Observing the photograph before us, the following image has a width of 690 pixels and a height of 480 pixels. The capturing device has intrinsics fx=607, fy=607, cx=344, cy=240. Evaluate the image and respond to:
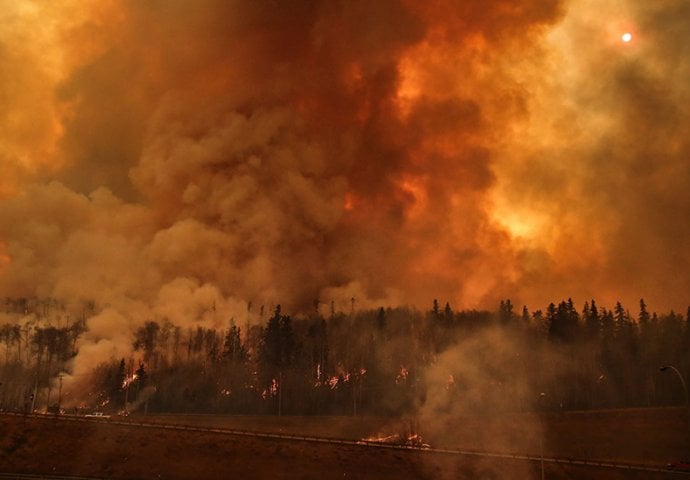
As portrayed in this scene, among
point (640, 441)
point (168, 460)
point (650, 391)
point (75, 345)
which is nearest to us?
point (168, 460)

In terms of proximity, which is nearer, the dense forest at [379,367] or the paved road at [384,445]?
the paved road at [384,445]

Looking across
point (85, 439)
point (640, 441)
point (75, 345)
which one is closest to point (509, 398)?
point (640, 441)

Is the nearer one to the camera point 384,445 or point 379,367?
point 384,445

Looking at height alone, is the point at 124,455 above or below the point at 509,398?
below

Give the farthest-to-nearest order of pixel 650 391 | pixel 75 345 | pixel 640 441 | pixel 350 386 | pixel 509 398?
pixel 75 345 < pixel 350 386 < pixel 650 391 < pixel 509 398 < pixel 640 441

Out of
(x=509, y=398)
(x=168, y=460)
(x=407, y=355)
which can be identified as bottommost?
(x=168, y=460)

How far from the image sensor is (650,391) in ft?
348

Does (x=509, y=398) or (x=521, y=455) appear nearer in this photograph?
(x=521, y=455)

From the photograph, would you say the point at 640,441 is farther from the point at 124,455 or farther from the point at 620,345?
the point at 124,455

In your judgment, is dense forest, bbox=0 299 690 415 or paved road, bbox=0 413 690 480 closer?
paved road, bbox=0 413 690 480

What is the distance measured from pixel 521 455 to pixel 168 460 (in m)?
41.3

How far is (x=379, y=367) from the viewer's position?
118875mm

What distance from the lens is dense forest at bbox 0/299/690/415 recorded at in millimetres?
103938

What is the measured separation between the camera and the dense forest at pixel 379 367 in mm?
103938
